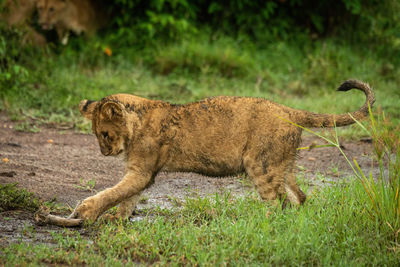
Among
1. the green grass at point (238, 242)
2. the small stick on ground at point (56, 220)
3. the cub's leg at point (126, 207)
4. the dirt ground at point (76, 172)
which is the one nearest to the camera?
the green grass at point (238, 242)

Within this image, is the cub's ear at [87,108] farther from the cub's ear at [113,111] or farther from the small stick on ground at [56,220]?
the small stick on ground at [56,220]

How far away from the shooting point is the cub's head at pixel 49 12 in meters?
10.2

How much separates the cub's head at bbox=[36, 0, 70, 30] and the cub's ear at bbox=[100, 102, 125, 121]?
6.30m

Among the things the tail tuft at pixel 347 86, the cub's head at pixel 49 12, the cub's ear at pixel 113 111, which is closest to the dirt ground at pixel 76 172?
the tail tuft at pixel 347 86

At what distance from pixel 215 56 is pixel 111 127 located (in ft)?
19.7

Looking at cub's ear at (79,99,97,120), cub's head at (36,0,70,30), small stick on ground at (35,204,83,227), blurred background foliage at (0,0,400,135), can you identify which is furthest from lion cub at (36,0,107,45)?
small stick on ground at (35,204,83,227)

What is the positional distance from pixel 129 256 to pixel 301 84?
22.9 ft

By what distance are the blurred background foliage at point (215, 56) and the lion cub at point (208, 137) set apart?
3152mm

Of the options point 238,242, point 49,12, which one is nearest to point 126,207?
point 238,242

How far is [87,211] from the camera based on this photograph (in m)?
4.18

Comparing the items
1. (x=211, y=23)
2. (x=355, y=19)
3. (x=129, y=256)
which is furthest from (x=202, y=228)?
(x=355, y=19)

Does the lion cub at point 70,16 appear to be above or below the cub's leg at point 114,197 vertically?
above

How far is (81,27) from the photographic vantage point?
10797 millimetres

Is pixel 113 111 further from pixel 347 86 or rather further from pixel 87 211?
pixel 347 86
